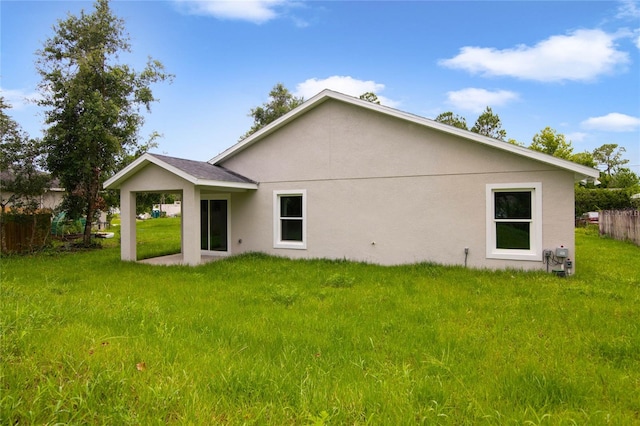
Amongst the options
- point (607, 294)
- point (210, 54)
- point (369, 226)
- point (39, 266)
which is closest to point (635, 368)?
point (607, 294)

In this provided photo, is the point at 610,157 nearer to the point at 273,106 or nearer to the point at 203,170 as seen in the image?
the point at 273,106

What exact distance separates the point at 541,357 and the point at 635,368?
0.88 m

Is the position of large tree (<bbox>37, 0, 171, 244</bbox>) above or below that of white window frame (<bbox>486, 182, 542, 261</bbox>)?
above

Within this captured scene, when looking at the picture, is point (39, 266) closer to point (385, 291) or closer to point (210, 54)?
point (210, 54)

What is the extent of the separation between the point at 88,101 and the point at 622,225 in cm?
2345

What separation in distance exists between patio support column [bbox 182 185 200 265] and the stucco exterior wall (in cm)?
222

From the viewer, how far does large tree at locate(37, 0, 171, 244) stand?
13195mm

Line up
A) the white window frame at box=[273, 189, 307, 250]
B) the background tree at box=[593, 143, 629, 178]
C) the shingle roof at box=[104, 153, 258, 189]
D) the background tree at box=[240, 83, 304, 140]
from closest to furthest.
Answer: the shingle roof at box=[104, 153, 258, 189] → the white window frame at box=[273, 189, 307, 250] → the background tree at box=[240, 83, 304, 140] → the background tree at box=[593, 143, 629, 178]

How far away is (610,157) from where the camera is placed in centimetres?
6456

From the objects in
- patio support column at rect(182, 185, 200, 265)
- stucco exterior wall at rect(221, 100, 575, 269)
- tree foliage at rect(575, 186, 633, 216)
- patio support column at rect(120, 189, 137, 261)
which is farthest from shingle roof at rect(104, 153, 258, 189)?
tree foliage at rect(575, 186, 633, 216)

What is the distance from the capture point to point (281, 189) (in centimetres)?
1168

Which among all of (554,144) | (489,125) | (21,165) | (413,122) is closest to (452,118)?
(489,125)

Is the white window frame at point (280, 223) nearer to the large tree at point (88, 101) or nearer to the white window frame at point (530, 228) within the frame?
the white window frame at point (530, 228)

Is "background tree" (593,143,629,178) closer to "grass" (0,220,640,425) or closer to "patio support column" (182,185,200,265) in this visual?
"grass" (0,220,640,425)
